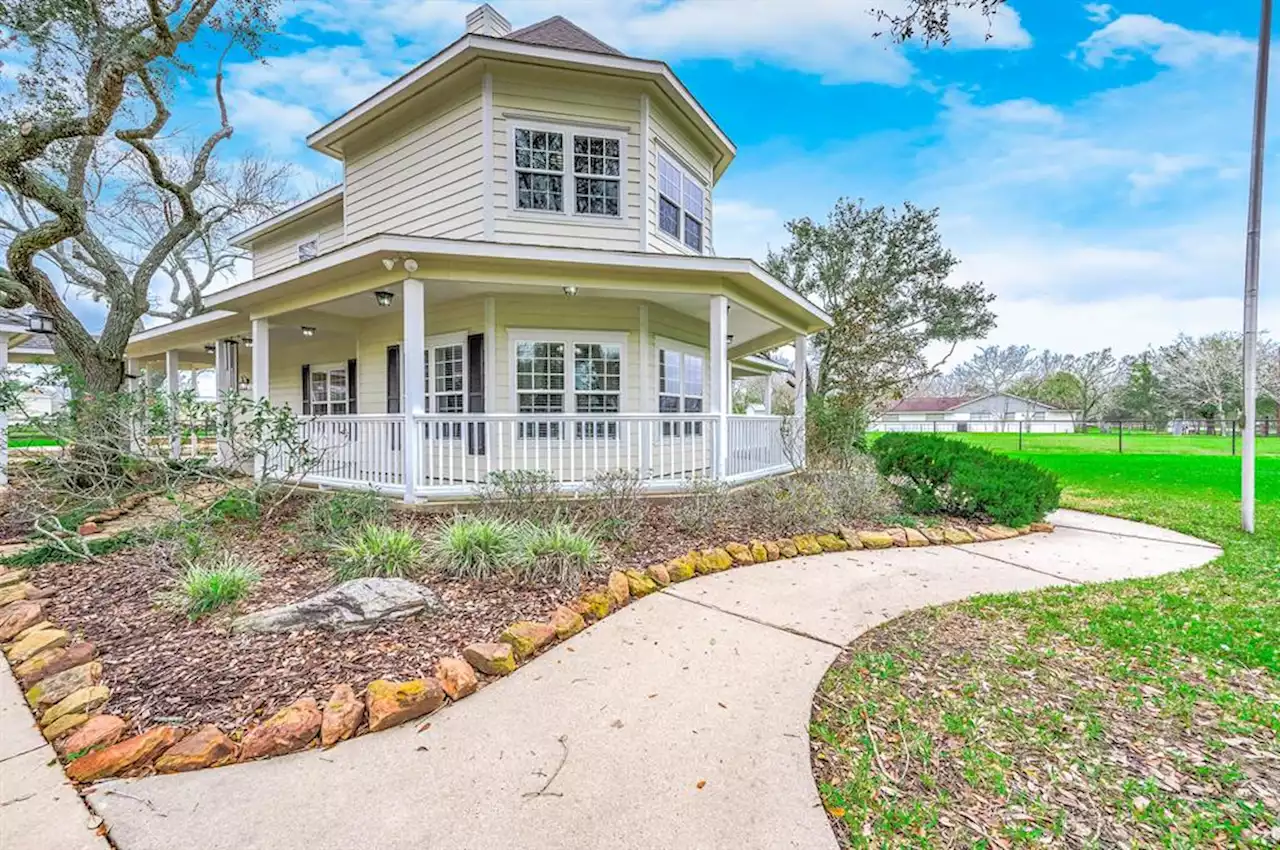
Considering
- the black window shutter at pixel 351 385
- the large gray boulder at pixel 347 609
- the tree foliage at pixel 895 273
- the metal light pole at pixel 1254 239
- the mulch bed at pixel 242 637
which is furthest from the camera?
the tree foliage at pixel 895 273

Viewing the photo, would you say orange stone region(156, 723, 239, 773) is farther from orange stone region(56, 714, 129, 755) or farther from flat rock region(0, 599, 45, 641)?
flat rock region(0, 599, 45, 641)

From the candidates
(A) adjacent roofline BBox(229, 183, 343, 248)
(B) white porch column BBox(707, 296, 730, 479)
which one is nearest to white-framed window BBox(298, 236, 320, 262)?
(A) adjacent roofline BBox(229, 183, 343, 248)

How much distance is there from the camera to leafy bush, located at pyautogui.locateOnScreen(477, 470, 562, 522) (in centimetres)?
599

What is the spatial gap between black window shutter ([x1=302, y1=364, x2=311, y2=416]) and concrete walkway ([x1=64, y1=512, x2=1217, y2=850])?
11.5 m

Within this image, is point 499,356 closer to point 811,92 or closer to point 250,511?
point 250,511

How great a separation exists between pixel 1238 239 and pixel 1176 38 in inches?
117

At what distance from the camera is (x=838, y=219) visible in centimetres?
2145

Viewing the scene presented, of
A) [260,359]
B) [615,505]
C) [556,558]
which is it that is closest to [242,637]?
[556,558]

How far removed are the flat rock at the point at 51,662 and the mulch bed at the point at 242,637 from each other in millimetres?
92

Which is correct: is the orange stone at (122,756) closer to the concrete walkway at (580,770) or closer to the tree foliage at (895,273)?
the concrete walkway at (580,770)

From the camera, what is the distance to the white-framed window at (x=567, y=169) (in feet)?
28.0

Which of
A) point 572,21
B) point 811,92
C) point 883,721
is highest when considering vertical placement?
point 572,21

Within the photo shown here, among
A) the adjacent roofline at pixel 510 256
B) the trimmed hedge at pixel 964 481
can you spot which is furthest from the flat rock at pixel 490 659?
the trimmed hedge at pixel 964 481

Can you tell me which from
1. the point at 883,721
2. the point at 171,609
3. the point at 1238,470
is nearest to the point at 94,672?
the point at 171,609
